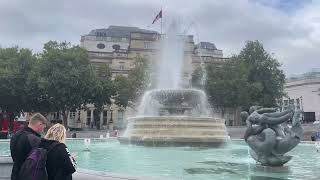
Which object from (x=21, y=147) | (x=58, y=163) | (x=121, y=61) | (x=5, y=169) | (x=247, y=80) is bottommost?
(x=5, y=169)

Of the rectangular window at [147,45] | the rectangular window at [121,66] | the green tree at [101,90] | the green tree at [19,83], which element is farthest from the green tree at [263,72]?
the green tree at [19,83]

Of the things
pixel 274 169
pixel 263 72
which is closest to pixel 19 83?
pixel 263 72

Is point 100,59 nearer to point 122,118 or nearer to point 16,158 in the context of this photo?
point 122,118

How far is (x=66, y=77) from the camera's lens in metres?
54.3

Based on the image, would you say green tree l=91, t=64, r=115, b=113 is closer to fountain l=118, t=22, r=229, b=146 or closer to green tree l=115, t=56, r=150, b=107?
green tree l=115, t=56, r=150, b=107

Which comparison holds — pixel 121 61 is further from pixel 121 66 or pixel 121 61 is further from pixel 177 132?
pixel 177 132

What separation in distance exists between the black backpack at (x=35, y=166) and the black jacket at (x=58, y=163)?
9 cm

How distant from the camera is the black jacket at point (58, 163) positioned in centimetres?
501

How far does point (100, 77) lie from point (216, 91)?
15.8 metres

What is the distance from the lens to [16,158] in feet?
17.7

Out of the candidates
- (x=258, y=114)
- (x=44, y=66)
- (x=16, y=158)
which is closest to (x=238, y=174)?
(x=258, y=114)

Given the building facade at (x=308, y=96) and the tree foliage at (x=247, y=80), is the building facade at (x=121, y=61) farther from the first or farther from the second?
the building facade at (x=308, y=96)

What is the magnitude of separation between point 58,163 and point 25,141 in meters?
0.60

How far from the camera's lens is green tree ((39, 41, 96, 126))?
54.1 metres
